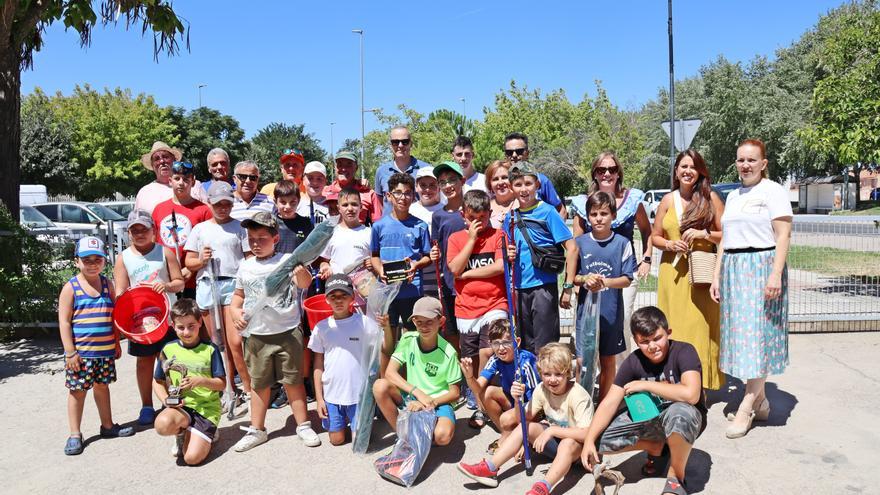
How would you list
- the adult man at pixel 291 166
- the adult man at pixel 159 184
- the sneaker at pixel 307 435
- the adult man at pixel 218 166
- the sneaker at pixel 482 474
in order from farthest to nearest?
the adult man at pixel 291 166 < the adult man at pixel 218 166 < the adult man at pixel 159 184 < the sneaker at pixel 307 435 < the sneaker at pixel 482 474

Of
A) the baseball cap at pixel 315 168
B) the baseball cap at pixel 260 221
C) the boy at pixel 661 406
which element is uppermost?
the baseball cap at pixel 315 168

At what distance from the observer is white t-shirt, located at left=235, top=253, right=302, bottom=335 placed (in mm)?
4461

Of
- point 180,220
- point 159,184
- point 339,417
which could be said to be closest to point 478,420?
point 339,417

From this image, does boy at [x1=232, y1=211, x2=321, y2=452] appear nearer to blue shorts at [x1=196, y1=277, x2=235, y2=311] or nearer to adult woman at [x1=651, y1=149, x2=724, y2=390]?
blue shorts at [x1=196, y1=277, x2=235, y2=311]

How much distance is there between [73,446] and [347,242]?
2.35m

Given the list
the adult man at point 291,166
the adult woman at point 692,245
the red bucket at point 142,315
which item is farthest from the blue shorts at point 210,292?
the adult woman at point 692,245

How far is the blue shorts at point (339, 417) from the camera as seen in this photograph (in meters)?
4.36

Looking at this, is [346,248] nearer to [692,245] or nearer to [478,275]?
[478,275]

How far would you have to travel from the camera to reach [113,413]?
16.5 ft

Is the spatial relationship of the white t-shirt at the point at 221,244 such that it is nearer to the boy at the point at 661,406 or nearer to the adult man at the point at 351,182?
the adult man at the point at 351,182

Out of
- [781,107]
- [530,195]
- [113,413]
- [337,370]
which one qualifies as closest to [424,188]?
[530,195]

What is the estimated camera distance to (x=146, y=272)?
476 centimetres

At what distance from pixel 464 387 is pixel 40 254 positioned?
5.30 m

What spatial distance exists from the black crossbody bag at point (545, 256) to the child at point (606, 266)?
172mm
